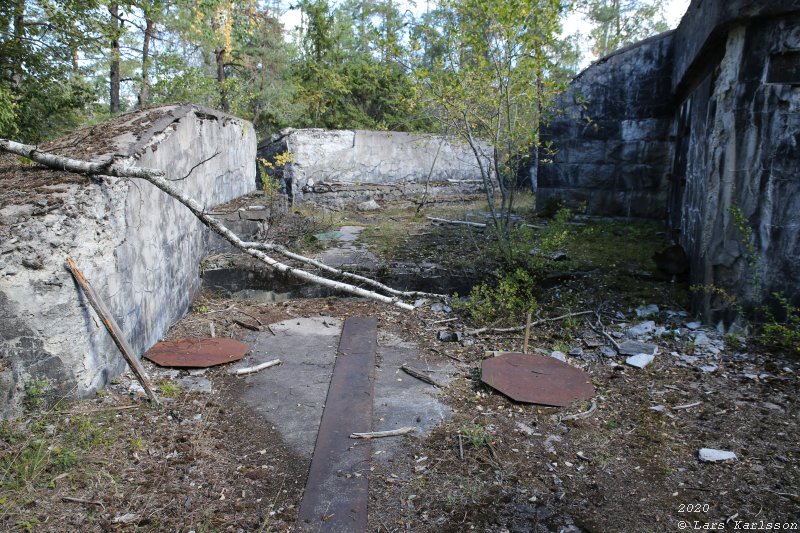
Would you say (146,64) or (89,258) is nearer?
(89,258)

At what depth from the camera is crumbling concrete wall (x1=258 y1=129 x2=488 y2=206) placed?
1105cm

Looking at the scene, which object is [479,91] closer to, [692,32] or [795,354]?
[692,32]

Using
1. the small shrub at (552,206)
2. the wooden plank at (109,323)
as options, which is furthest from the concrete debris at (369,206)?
the wooden plank at (109,323)

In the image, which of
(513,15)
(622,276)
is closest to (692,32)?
(513,15)

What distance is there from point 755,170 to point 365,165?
29.6ft

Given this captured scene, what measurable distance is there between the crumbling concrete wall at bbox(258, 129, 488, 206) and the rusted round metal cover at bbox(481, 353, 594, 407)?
8.10 m

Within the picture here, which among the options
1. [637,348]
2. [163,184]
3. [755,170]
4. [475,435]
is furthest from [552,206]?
[163,184]

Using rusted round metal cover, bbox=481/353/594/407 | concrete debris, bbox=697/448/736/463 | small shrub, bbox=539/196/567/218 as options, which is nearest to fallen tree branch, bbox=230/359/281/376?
rusted round metal cover, bbox=481/353/594/407

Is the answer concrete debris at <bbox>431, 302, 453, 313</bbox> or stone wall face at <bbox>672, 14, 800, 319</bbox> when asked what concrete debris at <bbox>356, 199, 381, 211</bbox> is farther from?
stone wall face at <bbox>672, 14, 800, 319</bbox>

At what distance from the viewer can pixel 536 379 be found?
347 cm

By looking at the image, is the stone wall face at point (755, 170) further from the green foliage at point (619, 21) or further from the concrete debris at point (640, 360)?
the green foliage at point (619, 21)

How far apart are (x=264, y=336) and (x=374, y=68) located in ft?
12.0

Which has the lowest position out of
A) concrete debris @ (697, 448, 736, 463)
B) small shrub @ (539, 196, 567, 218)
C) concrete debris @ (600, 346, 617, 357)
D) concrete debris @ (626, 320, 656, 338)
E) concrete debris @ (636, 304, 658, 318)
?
concrete debris @ (697, 448, 736, 463)

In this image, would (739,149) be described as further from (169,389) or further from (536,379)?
(169,389)
